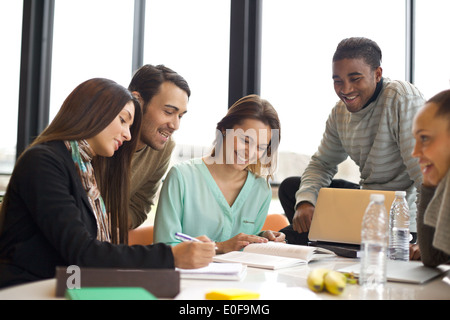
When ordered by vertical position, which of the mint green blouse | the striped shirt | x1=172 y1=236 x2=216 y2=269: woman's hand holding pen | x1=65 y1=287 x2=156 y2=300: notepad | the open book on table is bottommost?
the open book on table

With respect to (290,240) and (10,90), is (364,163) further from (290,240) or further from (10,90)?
(10,90)

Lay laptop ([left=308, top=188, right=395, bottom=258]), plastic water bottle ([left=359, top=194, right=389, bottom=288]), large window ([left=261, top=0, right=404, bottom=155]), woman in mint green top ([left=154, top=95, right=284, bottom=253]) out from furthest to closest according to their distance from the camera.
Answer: large window ([left=261, top=0, right=404, bottom=155]), woman in mint green top ([left=154, top=95, right=284, bottom=253]), laptop ([left=308, top=188, right=395, bottom=258]), plastic water bottle ([left=359, top=194, right=389, bottom=288])

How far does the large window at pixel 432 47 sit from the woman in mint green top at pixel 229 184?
4.09 feet

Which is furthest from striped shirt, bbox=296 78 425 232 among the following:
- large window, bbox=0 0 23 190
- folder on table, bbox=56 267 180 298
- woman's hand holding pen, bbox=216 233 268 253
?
large window, bbox=0 0 23 190

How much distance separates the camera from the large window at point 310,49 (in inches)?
118

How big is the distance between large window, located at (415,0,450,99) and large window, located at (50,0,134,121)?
209cm

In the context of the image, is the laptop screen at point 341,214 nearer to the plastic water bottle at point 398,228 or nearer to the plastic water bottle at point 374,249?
the plastic water bottle at point 398,228

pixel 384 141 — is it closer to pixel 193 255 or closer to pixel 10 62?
pixel 193 255

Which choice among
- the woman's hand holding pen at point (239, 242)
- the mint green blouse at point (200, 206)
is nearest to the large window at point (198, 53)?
the mint green blouse at point (200, 206)

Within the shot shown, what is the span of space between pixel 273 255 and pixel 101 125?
708 millimetres

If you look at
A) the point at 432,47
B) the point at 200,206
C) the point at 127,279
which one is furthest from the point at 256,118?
the point at 432,47

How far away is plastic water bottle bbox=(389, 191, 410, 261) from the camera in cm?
168

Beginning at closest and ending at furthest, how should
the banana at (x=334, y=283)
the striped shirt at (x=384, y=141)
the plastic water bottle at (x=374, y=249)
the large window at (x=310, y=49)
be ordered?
1. the banana at (x=334, y=283)
2. the plastic water bottle at (x=374, y=249)
3. the striped shirt at (x=384, y=141)
4. the large window at (x=310, y=49)

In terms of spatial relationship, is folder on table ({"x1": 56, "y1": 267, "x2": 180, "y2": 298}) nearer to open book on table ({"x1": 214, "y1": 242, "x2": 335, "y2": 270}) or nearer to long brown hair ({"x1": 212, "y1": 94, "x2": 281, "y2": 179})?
open book on table ({"x1": 214, "y1": 242, "x2": 335, "y2": 270})
